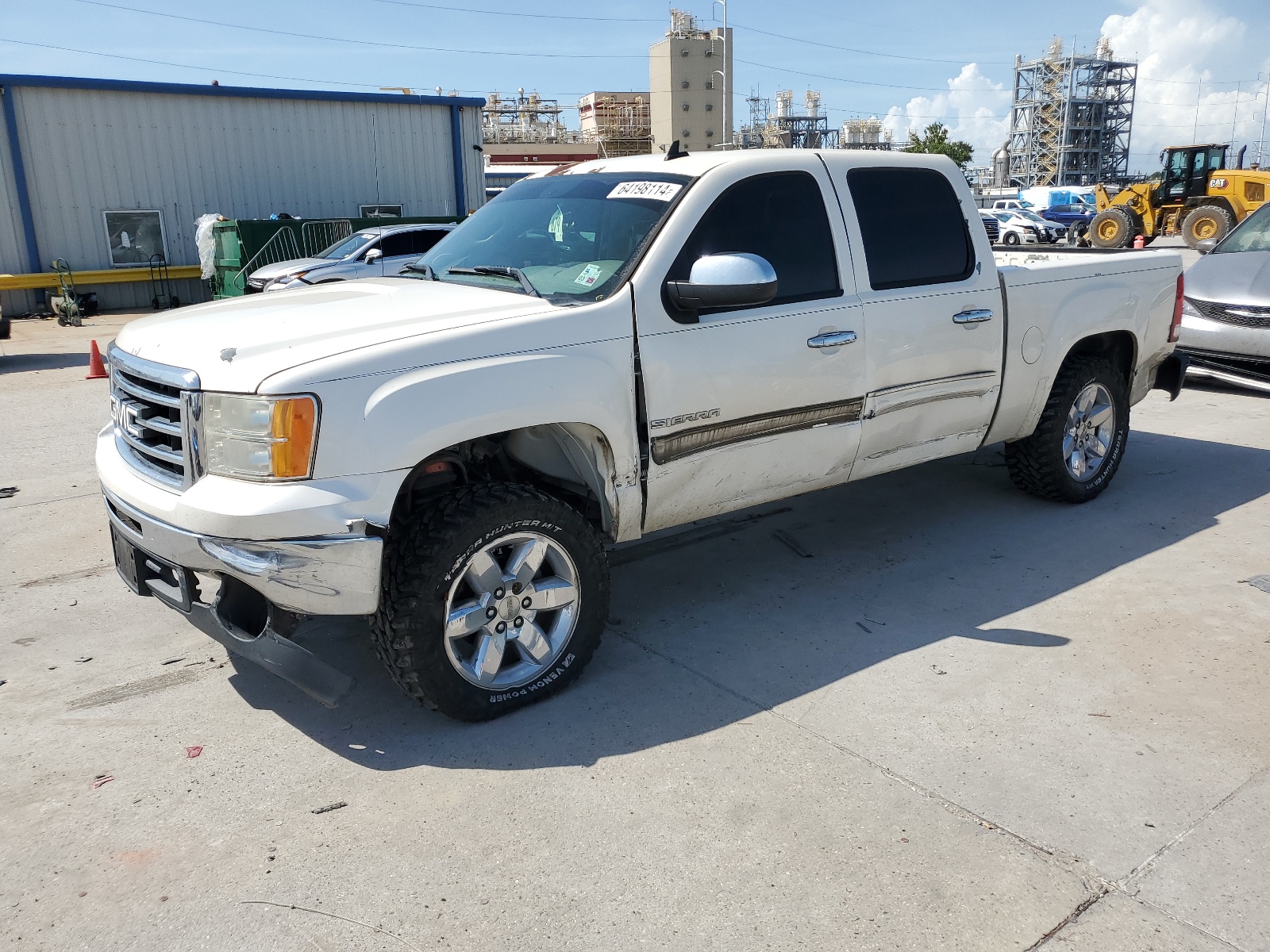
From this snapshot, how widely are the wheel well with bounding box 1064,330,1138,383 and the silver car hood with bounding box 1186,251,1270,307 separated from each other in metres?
3.54

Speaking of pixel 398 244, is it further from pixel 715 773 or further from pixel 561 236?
pixel 715 773

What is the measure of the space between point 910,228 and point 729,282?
1.56 metres

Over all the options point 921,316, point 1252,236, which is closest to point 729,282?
point 921,316

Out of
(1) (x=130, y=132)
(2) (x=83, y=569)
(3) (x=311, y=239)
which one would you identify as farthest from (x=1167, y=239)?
(2) (x=83, y=569)

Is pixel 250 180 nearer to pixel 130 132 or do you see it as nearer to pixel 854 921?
pixel 130 132

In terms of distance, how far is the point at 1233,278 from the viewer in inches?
363

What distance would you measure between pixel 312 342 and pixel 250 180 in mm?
21464

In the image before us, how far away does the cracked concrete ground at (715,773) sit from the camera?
263 centimetres

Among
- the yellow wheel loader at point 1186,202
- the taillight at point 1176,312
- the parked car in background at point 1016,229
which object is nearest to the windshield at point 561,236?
the taillight at point 1176,312

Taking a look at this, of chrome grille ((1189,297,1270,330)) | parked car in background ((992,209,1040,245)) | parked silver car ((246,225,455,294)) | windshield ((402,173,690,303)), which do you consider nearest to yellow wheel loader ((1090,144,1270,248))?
parked car in background ((992,209,1040,245))

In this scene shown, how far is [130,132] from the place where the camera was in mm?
20875

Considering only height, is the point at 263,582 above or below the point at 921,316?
below

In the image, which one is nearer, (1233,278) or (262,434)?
(262,434)

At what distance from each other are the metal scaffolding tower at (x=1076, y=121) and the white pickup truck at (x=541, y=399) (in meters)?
142
